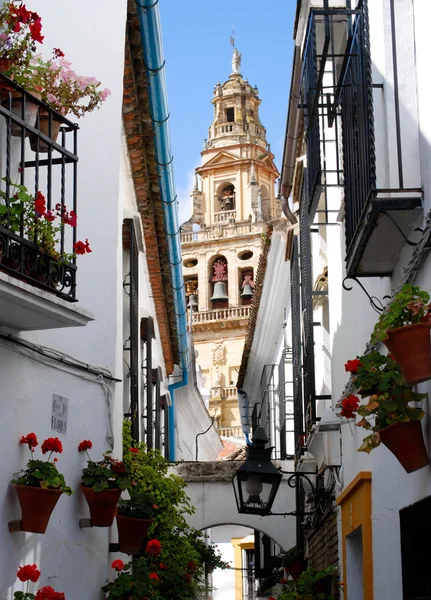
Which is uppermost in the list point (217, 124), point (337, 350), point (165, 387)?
point (217, 124)

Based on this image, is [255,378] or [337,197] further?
[255,378]

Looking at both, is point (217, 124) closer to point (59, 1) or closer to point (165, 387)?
point (165, 387)

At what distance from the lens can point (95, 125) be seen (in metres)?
8.62

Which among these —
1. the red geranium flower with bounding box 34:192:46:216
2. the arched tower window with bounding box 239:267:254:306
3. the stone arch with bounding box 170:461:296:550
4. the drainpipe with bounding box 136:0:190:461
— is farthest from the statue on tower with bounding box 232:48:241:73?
the red geranium flower with bounding box 34:192:46:216

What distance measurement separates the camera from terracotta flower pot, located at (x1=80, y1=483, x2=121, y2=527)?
7742mm

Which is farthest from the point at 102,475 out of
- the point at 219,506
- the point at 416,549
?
the point at 219,506

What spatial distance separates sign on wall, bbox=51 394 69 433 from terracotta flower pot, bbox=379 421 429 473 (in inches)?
115

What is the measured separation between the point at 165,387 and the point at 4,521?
38.9 feet

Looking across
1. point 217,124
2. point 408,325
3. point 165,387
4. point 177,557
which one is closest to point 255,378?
point 165,387

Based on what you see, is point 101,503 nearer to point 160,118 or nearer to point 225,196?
point 160,118

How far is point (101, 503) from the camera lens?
779cm

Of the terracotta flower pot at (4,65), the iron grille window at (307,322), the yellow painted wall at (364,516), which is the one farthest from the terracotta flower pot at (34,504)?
the iron grille window at (307,322)

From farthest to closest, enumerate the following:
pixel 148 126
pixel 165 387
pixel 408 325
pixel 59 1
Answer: pixel 165 387
pixel 148 126
pixel 59 1
pixel 408 325

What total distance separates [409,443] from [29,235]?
8.11ft
